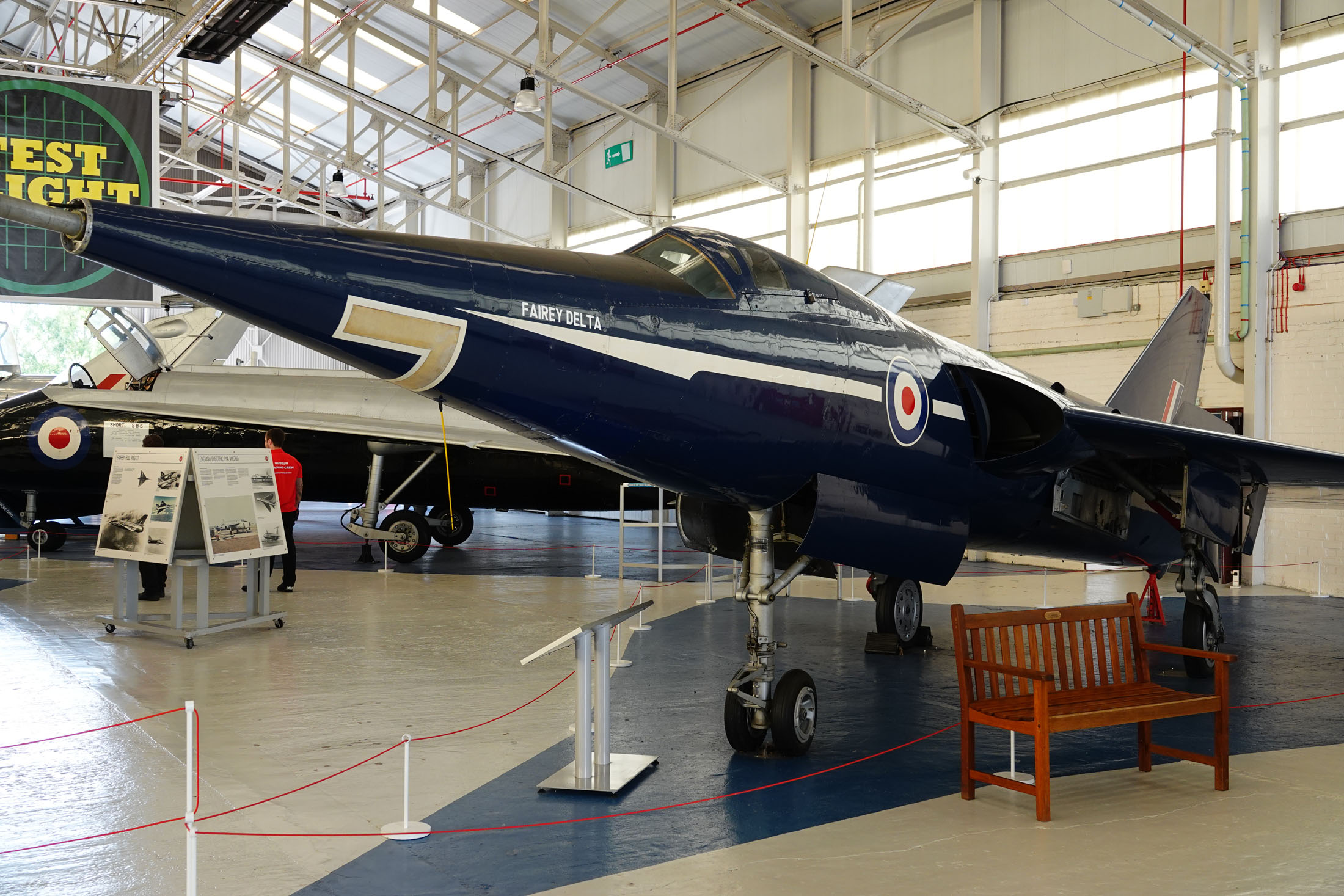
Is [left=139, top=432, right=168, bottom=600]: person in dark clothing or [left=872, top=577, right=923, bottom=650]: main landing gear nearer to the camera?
[left=872, top=577, right=923, bottom=650]: main landing gear

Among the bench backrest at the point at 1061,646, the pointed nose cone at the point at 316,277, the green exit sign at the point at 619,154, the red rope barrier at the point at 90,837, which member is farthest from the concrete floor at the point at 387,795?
the green exit sign at the point at 619,154

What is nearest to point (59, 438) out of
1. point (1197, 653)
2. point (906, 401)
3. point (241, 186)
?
point (906, 401)

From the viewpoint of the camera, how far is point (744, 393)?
14.6 ft

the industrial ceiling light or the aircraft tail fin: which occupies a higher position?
the industrial ceiling light

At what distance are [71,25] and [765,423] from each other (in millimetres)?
25171

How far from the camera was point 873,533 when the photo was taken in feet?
16.7

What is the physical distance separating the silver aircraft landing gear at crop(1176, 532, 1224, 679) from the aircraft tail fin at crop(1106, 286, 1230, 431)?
157 cm

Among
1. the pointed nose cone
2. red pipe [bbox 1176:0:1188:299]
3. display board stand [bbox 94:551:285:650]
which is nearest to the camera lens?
the pointed nose cone

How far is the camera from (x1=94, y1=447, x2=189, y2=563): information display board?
834 cm

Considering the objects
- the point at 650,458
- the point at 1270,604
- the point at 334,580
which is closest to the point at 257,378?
the point at 334,580

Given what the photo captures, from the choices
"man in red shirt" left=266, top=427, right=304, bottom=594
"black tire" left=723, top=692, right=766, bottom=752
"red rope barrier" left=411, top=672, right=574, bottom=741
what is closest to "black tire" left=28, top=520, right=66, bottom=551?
"man in red shirt" left=266, top=427, right=304, bottom=594

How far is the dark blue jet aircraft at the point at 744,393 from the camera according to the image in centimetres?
333

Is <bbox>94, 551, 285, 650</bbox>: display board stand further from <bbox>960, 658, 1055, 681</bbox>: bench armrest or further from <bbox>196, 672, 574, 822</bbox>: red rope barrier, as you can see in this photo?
<bbox>960, 658, 1055, 681</bbox>: bench armrest

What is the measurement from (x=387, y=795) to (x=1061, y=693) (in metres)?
3.27
